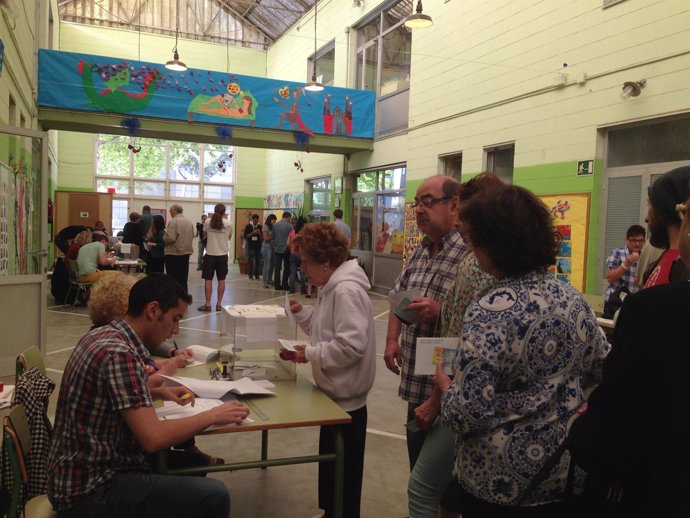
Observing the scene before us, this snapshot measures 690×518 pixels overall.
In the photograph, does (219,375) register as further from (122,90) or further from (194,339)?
(122,90)

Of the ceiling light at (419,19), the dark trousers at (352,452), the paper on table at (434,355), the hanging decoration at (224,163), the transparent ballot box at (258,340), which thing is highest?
the ceiling light at (419,19)

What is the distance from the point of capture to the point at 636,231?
5.42 metres

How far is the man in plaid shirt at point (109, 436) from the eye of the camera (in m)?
1.65

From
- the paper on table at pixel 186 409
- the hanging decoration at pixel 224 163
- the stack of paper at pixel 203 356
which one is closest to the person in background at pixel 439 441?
the paper on table at pixel 186 409

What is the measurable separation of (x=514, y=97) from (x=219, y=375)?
6620 mm

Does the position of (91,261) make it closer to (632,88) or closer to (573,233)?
(573,233)

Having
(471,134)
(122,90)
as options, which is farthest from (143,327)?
(122,90)

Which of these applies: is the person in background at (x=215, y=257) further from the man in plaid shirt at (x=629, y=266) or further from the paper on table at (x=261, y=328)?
the paper on table at (x=261, y=328)

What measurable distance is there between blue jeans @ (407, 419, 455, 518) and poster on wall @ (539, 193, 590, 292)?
16.9 ft

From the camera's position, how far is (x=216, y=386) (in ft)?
7.30

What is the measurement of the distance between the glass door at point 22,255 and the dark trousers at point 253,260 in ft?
26.4

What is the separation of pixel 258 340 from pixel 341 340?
39cm

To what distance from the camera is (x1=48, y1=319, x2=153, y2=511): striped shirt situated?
64.5 inches

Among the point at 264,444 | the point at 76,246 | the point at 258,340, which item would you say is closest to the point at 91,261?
the point at 76,246
